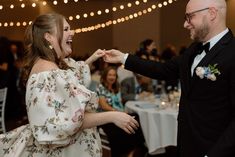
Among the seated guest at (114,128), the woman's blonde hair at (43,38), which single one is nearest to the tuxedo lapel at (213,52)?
the woman's blonde hair at (43,38)

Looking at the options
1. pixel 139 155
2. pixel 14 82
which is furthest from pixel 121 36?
pixel 139 155

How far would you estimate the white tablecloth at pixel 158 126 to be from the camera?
4.40 metres

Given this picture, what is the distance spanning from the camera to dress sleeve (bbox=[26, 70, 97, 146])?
79.7 inches

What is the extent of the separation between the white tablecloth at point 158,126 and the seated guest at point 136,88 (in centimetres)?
85

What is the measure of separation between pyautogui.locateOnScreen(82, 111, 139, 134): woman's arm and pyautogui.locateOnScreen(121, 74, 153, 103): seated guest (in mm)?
3408

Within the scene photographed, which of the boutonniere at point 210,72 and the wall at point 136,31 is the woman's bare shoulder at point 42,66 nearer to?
the boutonniere at point 210,72

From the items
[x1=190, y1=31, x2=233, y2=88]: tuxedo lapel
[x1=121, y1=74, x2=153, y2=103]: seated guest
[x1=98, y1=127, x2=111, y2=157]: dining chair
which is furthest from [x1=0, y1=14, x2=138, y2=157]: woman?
[x1=121, y1=74, x2=153, y2=103]: seated guest

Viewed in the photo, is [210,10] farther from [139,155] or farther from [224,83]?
[139,155]

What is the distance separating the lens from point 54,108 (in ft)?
6.63

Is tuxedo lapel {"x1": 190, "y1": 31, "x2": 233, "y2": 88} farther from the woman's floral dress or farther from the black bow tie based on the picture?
the woman's floral dress

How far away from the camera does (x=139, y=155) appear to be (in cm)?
454

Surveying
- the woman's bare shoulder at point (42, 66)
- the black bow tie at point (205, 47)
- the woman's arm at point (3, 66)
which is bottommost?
the woman's arm at point (3, 66)

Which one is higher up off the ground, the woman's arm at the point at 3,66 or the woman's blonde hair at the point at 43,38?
the woman's blonde hair at the point at 43,38

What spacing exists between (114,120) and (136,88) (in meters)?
3.84
